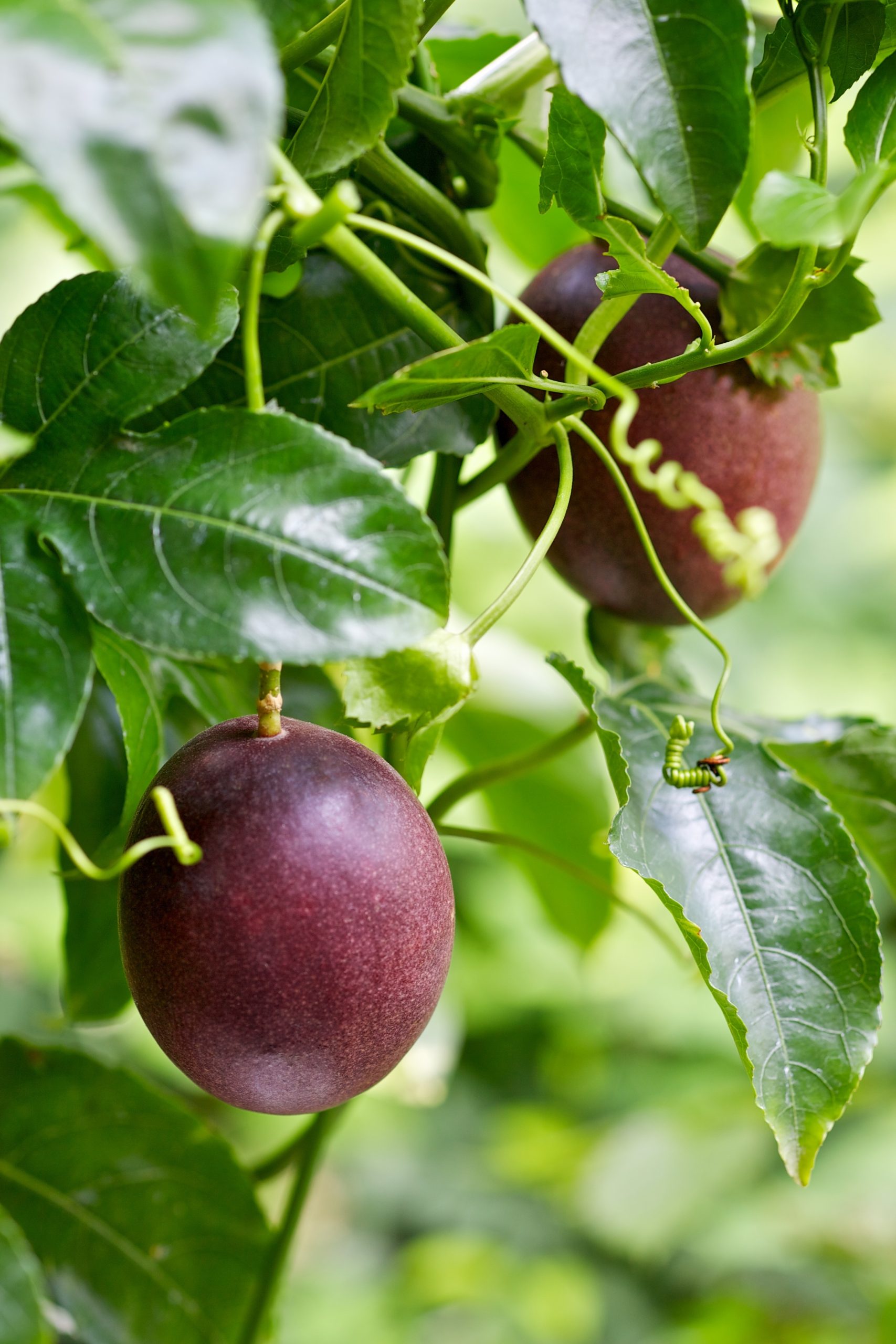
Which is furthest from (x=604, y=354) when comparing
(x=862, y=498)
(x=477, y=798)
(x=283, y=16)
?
(x=862, y=498)

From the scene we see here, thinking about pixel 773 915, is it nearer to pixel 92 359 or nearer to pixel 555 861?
pixel 555 861

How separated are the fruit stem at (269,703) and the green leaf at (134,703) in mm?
60

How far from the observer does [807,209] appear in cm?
27

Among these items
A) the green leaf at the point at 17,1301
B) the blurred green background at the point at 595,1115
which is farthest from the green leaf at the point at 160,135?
the blurred green background at the point at 595,1115

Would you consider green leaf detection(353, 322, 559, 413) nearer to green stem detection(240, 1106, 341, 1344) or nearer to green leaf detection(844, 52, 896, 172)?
green leaf detection(844, 52, 896, 172)

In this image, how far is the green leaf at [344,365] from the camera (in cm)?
41

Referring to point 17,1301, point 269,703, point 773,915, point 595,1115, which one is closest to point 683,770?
point 773,915

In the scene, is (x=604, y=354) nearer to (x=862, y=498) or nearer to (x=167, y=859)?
(x=167, y=859)

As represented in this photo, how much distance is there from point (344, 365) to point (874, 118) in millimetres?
186

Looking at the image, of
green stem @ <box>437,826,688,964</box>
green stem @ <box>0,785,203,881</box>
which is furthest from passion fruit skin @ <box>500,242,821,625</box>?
green stem @ <box>0,785,203,881</box>

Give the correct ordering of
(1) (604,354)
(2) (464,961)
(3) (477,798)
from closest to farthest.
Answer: (1) (604,354), (3) (477,798), (2) (464,961)

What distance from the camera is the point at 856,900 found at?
0.41 metres

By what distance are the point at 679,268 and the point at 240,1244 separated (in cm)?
42

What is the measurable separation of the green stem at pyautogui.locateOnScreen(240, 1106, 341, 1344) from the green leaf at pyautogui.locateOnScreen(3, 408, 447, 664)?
0.27 metres
